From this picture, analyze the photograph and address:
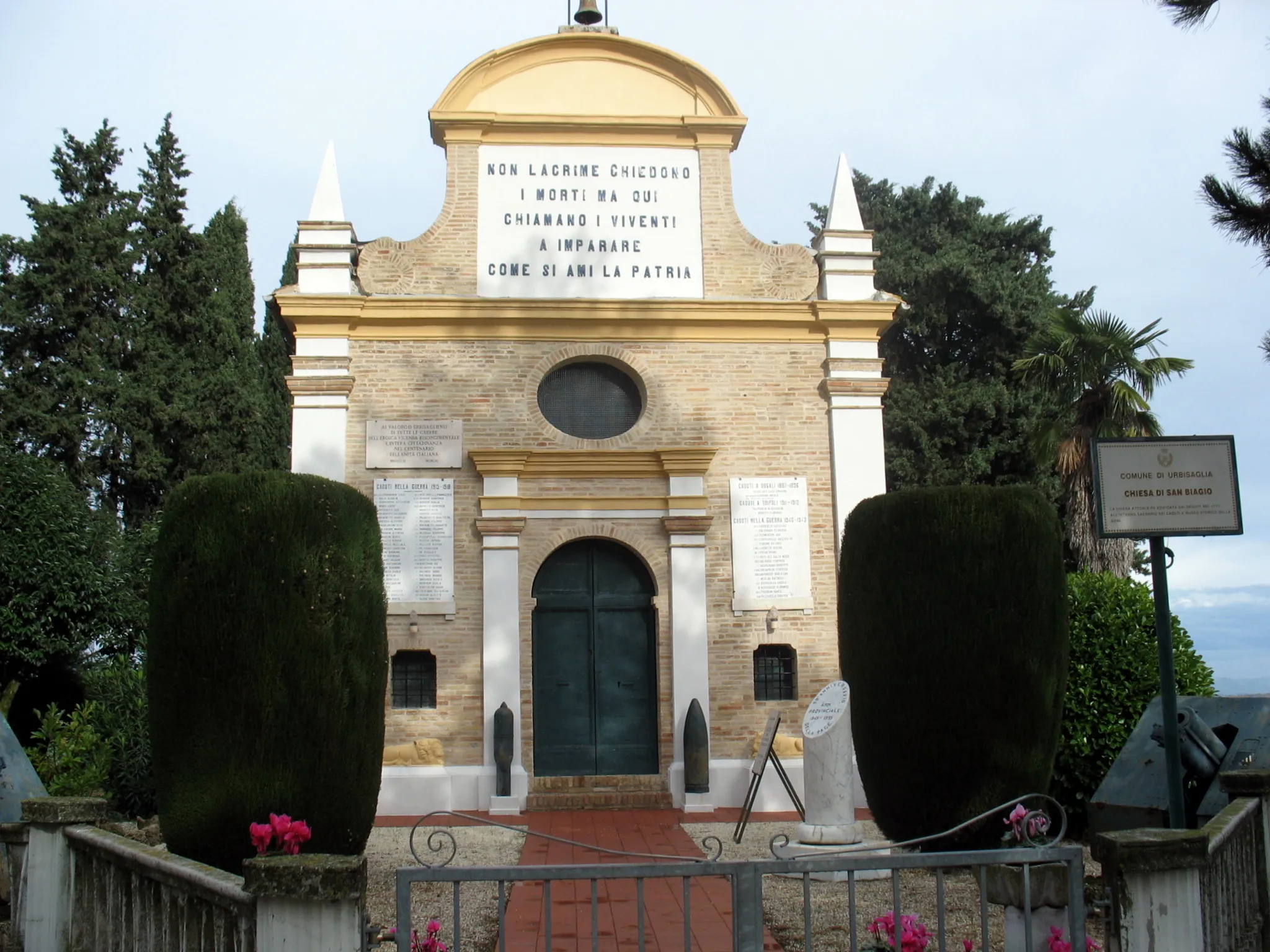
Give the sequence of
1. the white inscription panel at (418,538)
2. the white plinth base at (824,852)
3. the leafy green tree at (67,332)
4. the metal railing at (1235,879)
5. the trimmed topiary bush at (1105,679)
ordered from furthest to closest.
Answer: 1. the leafy green tree at (67,332)
2. the white inscription panel at (418,538)
3. the trimmed topiary bush at (1105,679)
4. the white plinth base at (824,852)
5. the metal railing at (1235,879)

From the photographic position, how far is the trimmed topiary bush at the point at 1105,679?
36.4ft

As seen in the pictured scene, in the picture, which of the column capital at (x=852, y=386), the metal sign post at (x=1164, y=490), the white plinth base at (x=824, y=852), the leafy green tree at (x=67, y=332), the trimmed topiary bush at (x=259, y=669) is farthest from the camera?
the leafy green tree at (x=67, y=332)

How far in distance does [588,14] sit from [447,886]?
12.1 meters

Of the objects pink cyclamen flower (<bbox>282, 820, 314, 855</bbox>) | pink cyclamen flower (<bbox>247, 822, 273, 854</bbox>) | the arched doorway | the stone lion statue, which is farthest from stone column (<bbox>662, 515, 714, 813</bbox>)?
pink cyclamen flower (<bbox>247, 822, 273, 854</bbox>)

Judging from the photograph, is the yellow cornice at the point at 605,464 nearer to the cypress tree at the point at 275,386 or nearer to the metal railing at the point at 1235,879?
the metal railing at the point at 1235,879

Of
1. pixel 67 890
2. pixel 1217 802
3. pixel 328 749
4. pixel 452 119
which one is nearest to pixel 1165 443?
pixel 1217 802

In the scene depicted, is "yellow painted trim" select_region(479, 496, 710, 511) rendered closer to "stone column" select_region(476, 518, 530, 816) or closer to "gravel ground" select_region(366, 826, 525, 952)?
"stone column" select_region(476, 518, 530, 816)

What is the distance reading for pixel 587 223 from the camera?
1480 centimetres

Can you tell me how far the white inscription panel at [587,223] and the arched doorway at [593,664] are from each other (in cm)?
336

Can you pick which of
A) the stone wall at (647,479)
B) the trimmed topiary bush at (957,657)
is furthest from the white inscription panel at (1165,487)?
the stone wall at (647,479)

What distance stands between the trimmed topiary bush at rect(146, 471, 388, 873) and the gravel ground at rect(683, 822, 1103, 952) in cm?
300

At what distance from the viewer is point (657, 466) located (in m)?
14.1

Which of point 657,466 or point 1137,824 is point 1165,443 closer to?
point 1137,824

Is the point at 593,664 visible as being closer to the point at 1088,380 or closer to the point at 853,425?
the point at 853,425
